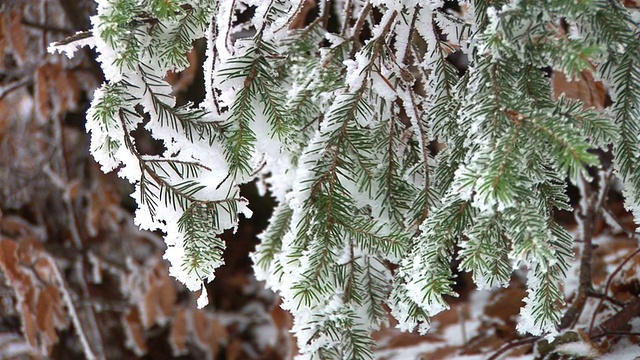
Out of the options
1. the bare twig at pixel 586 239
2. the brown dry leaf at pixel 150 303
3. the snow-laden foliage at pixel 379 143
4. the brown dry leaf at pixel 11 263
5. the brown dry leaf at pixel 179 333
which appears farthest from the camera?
the brown dry leaf at pixel 179 333

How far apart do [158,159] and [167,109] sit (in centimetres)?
9

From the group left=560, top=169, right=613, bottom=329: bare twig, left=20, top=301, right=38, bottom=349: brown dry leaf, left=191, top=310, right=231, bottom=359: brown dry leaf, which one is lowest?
left=560, top=169, right=613, bottom=329: bare twig

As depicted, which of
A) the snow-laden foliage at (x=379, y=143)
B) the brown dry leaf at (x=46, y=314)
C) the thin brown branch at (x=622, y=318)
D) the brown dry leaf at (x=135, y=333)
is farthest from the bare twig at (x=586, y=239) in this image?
the brown dry leaf at (x=135, y=333)

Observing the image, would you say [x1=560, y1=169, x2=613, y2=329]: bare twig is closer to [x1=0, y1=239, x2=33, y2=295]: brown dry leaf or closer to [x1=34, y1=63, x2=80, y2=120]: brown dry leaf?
[x1=0, y1=239, x2=33, y2=295]: brown dry leaf

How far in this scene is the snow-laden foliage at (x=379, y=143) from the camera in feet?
2.82

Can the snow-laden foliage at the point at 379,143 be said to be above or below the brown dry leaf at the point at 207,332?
Result: below

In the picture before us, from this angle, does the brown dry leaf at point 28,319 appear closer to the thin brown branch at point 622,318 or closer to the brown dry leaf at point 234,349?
the brown dry leaf at point 234,349

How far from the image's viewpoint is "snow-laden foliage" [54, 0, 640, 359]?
2.82ft

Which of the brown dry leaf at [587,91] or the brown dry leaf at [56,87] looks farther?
the brown dry leaf at [56,87]

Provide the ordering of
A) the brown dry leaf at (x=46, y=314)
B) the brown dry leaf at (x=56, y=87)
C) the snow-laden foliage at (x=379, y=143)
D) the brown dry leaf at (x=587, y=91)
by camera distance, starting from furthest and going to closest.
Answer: the brown dry leaf at (x=56, y=87), the brown dry leaf at (x=46, y=314), the brown dry leaf at (x=587, y=91), the snow-laden foliage at (x=379, y=143)

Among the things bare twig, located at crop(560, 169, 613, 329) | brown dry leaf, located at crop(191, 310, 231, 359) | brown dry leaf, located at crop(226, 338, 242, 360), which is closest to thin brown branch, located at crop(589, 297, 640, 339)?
bare twig, located at crop(560, 169, 613, 329)

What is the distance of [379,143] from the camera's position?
125cm

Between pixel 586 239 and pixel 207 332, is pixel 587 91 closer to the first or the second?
pixel 586 239

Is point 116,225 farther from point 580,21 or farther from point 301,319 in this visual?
point 580,21
